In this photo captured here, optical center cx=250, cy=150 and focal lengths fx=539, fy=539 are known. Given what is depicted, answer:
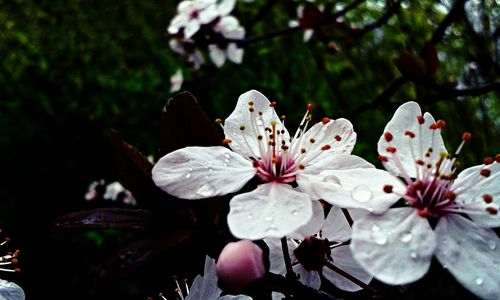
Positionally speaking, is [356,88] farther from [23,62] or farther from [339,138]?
[339,138]

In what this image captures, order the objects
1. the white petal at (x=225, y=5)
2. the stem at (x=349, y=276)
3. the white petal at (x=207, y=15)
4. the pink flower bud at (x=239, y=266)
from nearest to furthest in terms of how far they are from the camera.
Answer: the pink flower bud at (x=239, y=266) < the stem at (x=349, y=276) < the white petal at (x=225, y=5) < the white petal at (x=207, y=15)

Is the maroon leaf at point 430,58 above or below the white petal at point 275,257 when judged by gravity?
above

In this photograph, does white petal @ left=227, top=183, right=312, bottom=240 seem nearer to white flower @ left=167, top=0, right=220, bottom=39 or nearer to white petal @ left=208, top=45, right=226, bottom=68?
white flower @ left=167, top=0, right=220, bottom=39

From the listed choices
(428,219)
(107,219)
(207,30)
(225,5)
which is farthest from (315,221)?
(207,30)

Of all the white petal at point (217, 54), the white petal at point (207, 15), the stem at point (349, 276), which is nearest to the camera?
the stem at point (349, 276)

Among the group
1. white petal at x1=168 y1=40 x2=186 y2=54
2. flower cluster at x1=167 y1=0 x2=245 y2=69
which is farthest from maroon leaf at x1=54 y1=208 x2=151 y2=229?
white petal at x1=168 y1=40 x2=186 y2=54

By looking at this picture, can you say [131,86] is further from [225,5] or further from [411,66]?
[411,66]

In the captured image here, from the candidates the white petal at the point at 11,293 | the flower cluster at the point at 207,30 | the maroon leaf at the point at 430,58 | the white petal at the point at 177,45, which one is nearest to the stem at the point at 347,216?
the white petal at the point at 11,293

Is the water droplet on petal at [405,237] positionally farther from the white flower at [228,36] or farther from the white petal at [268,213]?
the white flower at [228,36]
